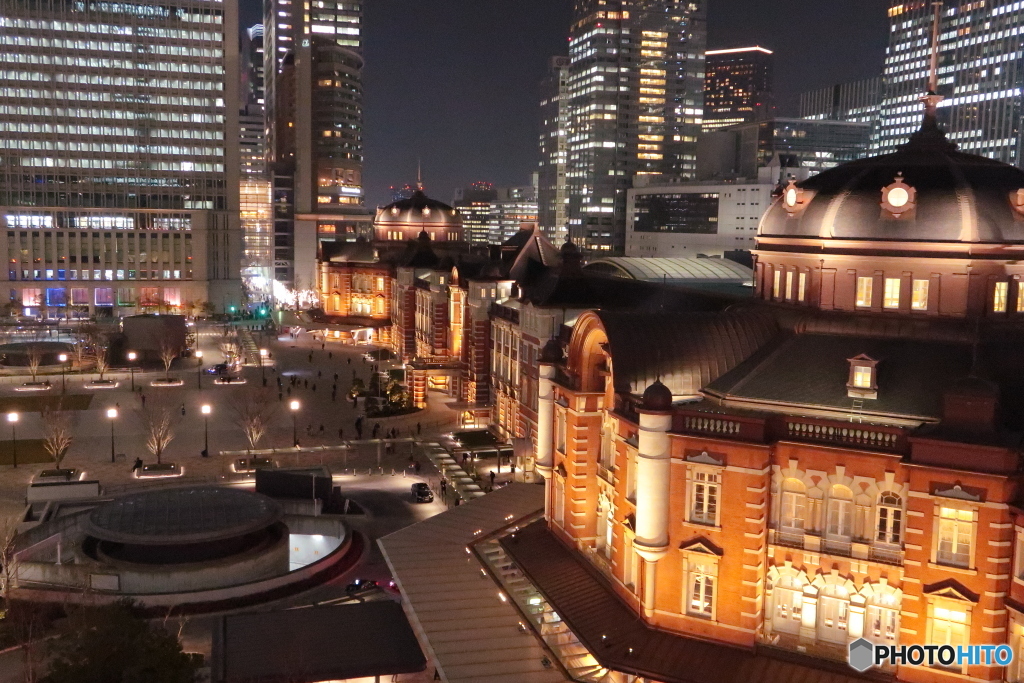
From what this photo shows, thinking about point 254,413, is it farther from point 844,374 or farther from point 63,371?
point 844,374

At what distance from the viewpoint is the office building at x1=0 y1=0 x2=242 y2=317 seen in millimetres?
163500

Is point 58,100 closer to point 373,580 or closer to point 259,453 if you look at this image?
point 259,453

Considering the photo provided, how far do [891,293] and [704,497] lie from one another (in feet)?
38.9

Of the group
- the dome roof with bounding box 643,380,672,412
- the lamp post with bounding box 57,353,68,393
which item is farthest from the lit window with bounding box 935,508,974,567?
the lamp post with bounding box 57,353,68,393

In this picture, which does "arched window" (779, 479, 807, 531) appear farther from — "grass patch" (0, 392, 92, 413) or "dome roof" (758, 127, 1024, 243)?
"grass patch" (0, 392, 92, 413)

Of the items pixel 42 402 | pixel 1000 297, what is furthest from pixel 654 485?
pixel 42 402

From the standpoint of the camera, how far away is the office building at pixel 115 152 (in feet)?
536

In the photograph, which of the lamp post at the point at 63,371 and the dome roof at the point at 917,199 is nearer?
the dome roof at the point at 917,199

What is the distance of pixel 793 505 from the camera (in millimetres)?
35500

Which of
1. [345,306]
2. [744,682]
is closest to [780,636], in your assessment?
[744,682]

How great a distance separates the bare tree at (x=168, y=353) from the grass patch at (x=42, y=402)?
10328 mm

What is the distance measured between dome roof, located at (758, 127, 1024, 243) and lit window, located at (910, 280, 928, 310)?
70.2 inches

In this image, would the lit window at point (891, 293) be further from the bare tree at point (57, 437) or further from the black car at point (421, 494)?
the bare tree at point (57, 437)

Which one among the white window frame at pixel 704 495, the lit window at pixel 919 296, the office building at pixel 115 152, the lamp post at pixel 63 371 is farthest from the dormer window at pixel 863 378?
the office building at pixel 115 152
